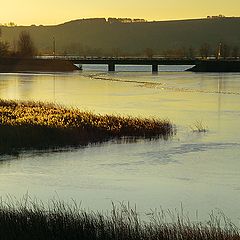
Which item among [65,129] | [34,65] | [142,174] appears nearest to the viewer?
[142,174]

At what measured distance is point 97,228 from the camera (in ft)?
38.7

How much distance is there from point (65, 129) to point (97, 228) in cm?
1482

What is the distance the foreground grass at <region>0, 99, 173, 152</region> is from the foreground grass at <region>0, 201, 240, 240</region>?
10772 mm

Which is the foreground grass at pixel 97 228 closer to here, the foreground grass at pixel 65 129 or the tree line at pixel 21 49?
the foreground grass at pixel 65 129

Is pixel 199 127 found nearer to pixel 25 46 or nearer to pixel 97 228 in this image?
pixel 97 228

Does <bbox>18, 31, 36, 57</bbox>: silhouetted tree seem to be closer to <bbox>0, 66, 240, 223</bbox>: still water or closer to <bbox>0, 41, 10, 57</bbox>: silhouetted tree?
<bbox>0, 41, 10, 57</bbox>: silhouetted tree

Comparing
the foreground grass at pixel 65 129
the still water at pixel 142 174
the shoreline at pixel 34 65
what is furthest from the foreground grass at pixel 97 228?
the shoreline at pixel 34 65

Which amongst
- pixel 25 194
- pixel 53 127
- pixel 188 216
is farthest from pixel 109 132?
pixel 188 216

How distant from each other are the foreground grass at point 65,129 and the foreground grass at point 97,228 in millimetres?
10772

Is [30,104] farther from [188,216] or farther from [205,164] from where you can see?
[188,216]

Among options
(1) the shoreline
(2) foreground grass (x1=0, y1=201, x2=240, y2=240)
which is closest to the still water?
(2) foreground grass (x1=0, y1=201, x2=240, y2=240)


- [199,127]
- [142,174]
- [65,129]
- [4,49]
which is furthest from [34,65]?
[142,174]

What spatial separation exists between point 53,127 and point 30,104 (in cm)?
1545

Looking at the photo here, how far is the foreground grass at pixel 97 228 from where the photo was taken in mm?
11367
